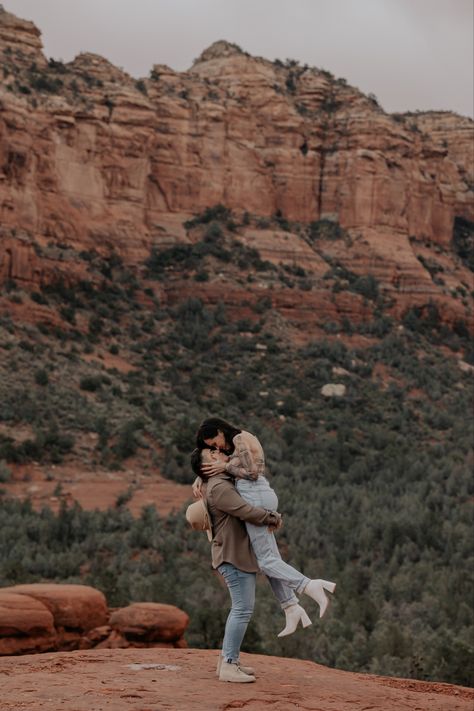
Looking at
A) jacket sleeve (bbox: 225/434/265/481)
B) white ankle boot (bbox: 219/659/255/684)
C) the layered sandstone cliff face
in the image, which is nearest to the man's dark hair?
jacket sleeve (bbox: 225/434/265/481)

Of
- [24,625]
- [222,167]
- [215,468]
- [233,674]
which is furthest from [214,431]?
[222,167]

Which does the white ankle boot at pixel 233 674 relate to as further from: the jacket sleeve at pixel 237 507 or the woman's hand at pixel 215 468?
the woman's hand at pixel 215 468

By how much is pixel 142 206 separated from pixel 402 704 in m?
45.0

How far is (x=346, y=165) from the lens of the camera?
185 feet

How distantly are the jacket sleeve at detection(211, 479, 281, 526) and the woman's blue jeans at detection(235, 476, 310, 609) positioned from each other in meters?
0.06

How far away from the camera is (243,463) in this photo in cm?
707

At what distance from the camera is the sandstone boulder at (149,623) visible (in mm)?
12812

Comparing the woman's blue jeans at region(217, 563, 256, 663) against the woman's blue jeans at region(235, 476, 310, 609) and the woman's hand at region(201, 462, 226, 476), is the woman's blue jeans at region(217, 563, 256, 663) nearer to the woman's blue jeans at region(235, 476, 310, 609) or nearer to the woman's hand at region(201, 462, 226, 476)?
the woman's blue jeans at region(235, 476, 310, 609)

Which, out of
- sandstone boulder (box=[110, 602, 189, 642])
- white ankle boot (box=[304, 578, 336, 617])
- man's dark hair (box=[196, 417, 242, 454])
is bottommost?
sandstone boulder (box=[110, 602, 189, 642])

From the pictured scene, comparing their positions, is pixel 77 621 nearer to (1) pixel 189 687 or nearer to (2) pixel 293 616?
(1) pixel 189 687

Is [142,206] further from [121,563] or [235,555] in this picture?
[235,555]

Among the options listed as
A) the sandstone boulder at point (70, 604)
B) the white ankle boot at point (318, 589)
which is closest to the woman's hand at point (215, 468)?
the white ankle boot at point (318, 589)

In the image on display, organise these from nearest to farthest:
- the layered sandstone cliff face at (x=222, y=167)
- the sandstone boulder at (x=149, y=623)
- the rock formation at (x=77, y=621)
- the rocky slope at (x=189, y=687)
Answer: the rocky slope at (x=189, y=687) → the rock formation at (x=77, y=621) → the sandstone boulder at (x=149, y=623) → the layered sandstone cliff face at (x=222, y=167)

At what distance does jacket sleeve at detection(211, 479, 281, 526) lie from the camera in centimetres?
700
